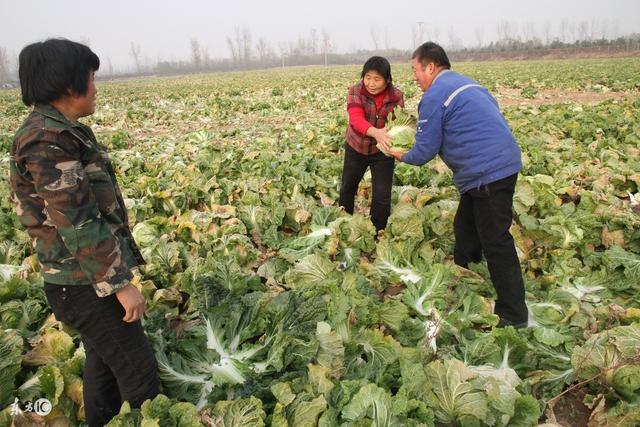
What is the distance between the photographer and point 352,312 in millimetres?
2840

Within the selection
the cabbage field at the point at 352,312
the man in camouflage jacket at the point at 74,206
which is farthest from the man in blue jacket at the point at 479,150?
the man in camouflage jacket at the point at 74,206

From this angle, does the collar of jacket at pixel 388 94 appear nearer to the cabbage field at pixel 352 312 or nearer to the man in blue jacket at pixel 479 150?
the man in blue jacket at pixel 479 150

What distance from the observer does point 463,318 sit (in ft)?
10.6

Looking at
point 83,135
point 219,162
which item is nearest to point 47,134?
point 83,135

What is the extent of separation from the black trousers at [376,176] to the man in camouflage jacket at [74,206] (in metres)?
2.78

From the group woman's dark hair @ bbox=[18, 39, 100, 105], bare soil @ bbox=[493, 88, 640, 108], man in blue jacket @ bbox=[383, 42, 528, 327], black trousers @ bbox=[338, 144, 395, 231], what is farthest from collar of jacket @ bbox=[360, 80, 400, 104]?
bare soil @ bbox=[493, 88, 640, 108]

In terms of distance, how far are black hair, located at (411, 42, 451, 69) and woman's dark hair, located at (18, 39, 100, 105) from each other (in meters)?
2.19

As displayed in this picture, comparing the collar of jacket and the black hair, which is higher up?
the black hair

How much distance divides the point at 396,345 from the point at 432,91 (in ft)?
5.48

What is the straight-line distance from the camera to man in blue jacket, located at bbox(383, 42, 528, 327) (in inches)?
117

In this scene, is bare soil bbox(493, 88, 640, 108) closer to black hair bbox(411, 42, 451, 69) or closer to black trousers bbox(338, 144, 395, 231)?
black trousers bbox(338, 144, 395, 231)

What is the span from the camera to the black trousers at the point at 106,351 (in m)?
1.81

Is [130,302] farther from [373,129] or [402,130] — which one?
[402,130]

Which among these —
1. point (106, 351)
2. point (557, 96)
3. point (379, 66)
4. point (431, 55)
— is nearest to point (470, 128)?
point (431, 55)
